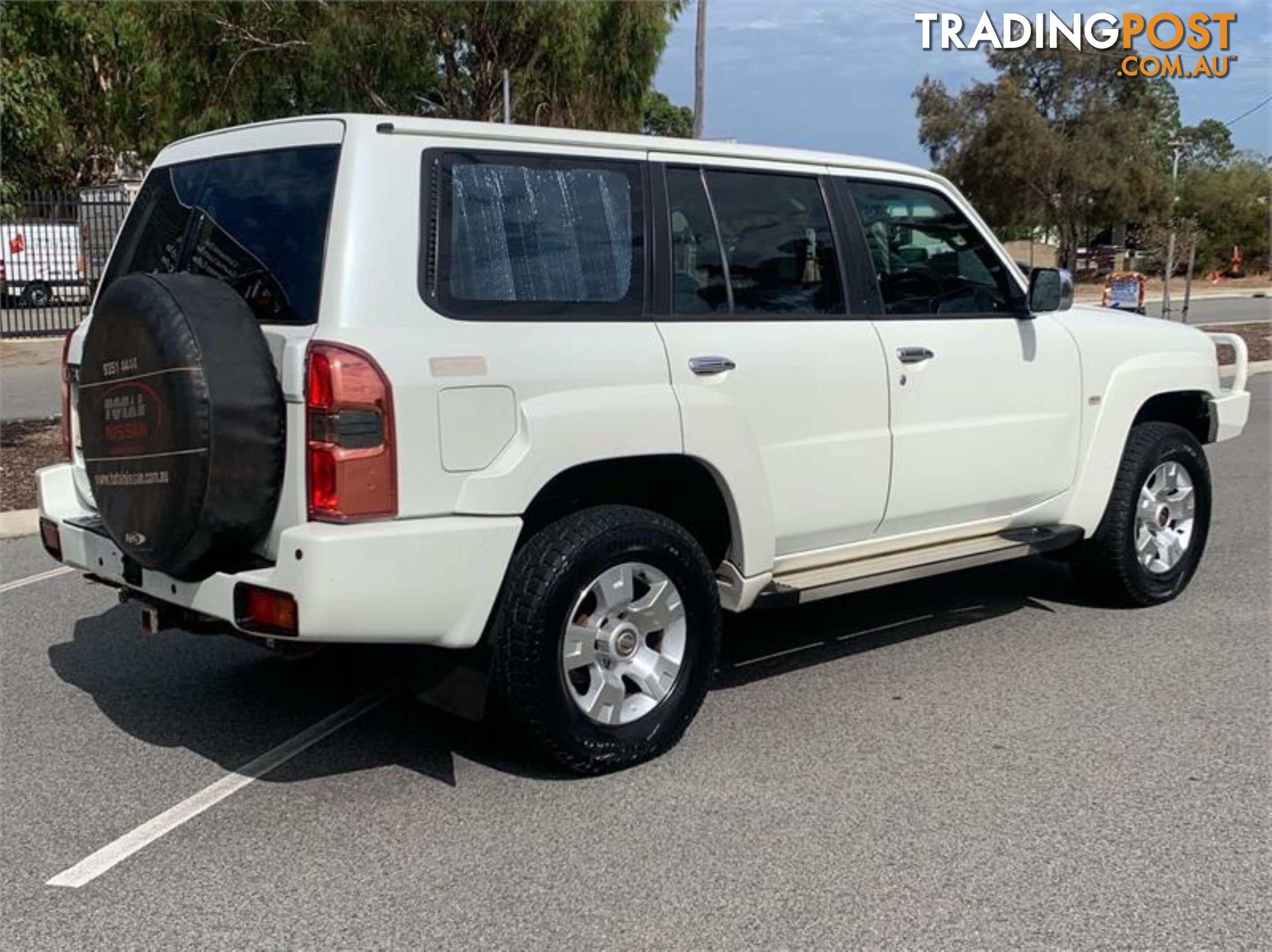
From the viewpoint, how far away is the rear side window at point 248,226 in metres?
3.98

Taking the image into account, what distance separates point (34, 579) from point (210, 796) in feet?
10.9

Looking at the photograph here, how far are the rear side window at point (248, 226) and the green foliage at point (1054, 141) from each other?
4794 cm

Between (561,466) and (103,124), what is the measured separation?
35.3 m

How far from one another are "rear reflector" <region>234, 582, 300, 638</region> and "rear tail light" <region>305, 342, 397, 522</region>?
10.5 inches

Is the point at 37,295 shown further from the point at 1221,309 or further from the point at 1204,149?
the point at 1204,149

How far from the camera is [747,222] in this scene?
4891mm

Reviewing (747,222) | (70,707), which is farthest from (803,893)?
(70,707)

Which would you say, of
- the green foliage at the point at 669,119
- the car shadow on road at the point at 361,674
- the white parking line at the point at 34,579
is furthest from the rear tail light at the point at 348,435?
the green foliage at the point at 669,119

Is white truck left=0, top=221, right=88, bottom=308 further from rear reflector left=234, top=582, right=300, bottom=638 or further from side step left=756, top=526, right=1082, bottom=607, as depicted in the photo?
rear reflector left=234, top=582, right=300, bottom=638

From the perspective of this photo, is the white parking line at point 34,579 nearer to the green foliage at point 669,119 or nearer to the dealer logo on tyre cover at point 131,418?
the dealer logo on tyre cover at point 131,418

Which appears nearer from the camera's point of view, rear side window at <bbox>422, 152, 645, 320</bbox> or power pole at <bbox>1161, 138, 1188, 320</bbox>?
rear side window at <bbox>422, 152, 645, 320</bbox>

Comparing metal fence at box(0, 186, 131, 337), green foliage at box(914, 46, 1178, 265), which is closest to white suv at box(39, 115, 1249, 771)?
metal fence at box(0, 186, 131, 337)

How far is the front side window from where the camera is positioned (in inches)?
209

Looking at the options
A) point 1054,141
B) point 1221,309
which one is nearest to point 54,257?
point 1221,309
